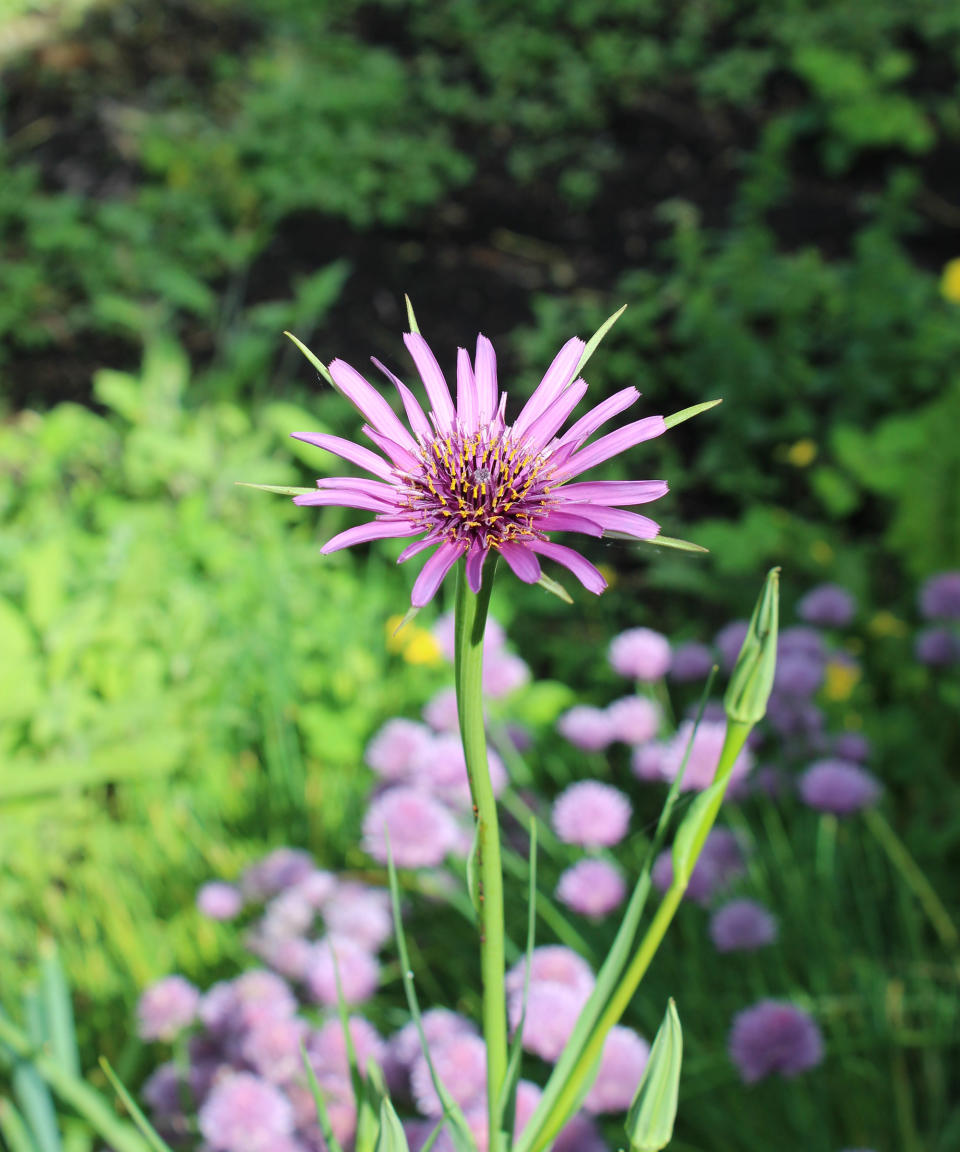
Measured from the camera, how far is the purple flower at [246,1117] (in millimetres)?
1052

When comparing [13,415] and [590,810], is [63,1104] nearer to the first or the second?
[590,810]

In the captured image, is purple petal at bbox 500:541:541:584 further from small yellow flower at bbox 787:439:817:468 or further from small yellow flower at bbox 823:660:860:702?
small yellow flower at bbox 787:439:817:468

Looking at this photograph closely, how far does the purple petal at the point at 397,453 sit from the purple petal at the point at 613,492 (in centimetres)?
9

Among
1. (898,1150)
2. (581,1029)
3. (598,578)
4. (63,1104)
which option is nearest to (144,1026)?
(63,1104)

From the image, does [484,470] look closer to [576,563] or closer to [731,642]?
[576,563]

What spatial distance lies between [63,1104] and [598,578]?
1.29 metres

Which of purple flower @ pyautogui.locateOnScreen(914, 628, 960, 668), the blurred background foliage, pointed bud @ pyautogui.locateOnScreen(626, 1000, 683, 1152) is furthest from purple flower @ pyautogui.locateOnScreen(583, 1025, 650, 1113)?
purple flower @ pyautogui.locateOnScreen(914, 628, 960, 668)

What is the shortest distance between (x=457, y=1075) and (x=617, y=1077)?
0.56ft

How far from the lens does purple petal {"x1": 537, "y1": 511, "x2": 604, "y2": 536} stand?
51 cm

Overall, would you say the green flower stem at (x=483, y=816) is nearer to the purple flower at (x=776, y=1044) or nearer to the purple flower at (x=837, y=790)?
the purple flower at (x=776, y=1044)

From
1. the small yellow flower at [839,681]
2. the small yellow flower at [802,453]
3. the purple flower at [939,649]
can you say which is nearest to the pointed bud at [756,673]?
the purple flower at [939,649]

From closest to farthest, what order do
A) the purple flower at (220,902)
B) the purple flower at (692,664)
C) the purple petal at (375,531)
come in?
the purple petal at (375,531)
the purple flower at (220,902)
the purple flower at (692,664)

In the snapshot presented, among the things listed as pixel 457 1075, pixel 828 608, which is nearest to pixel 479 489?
pixel 457 1075

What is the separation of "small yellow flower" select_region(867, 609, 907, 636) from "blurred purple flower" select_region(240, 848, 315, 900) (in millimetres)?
1329
